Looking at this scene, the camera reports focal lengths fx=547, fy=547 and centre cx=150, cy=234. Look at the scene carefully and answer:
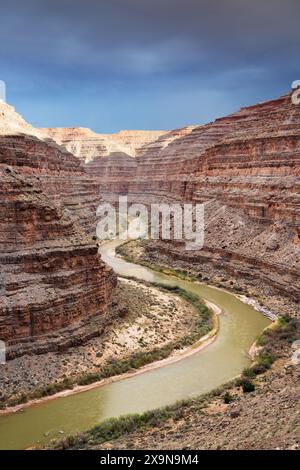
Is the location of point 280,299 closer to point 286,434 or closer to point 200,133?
point 286,434

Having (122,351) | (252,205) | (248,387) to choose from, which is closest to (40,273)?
(122,351)

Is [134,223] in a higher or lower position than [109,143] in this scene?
lower

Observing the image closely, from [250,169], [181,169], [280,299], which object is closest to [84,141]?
[181,169]

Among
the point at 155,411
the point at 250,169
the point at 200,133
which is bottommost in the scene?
the point at 155,411

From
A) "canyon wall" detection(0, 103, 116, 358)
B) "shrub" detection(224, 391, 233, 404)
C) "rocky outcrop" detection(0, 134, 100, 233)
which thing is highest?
"rocky outcrop" detection(0, 134, 100, 233)

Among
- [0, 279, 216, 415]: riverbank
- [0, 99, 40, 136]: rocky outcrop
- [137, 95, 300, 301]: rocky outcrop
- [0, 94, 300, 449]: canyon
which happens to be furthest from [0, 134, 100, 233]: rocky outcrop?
[0, 279, 216, 415]: riverbank

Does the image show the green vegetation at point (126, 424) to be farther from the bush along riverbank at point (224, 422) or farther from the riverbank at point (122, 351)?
the riverbank at point (122, 351)

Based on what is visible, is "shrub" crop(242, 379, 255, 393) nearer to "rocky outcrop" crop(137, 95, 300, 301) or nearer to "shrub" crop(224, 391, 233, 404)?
"shrub" crop(224, 391, 233, 404)
